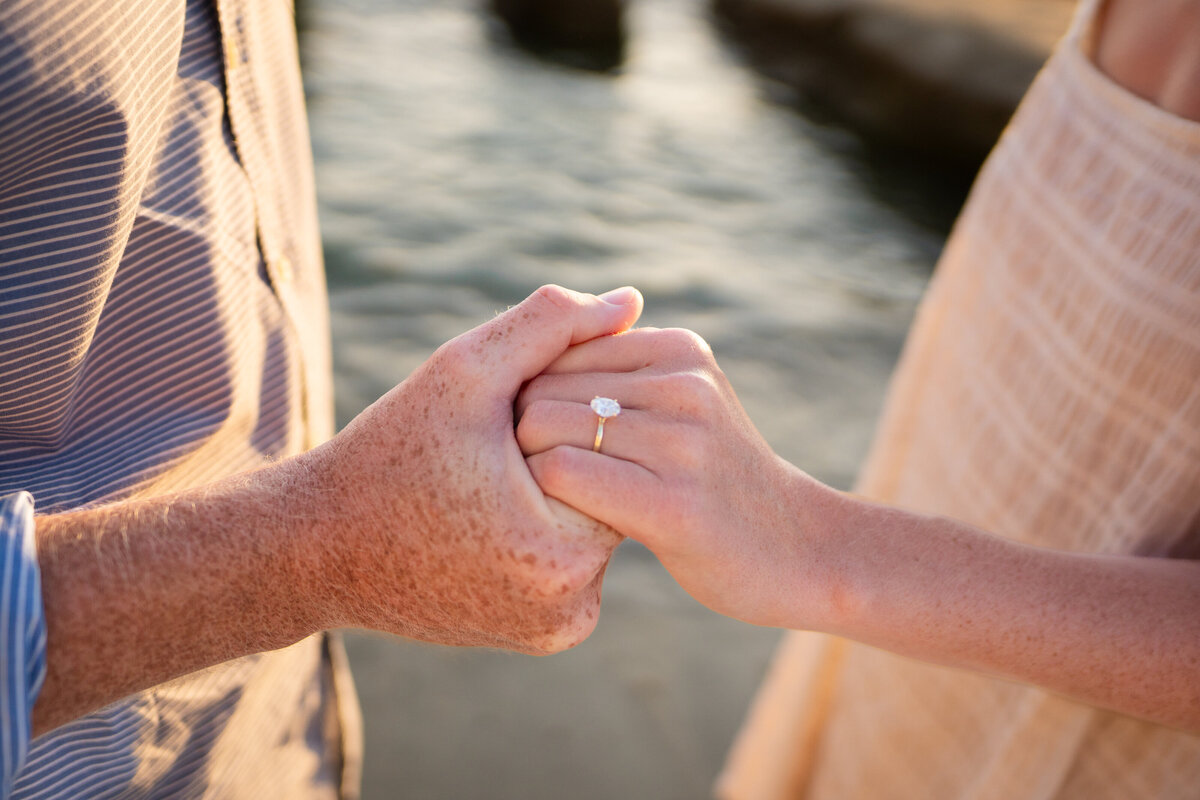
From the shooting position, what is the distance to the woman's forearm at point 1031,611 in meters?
0.93

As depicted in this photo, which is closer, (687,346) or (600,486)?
(600,486)

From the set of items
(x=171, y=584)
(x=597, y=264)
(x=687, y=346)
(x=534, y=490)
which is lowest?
(x=597, y=264)

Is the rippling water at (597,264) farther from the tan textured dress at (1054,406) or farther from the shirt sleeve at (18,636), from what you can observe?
the shirt sleeve at (18,636)

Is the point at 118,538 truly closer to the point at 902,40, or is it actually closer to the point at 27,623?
the point at 27,623

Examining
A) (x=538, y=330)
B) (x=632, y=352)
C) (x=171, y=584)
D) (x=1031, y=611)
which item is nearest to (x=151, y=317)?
(x=171, y=584)

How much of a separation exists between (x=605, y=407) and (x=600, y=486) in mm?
95

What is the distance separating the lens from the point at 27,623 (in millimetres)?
678

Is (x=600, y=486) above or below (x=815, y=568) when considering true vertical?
above

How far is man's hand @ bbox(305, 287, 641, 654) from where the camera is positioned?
2.64 ft

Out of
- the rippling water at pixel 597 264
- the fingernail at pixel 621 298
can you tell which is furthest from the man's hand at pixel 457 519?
the rippling water at pixel 597 264

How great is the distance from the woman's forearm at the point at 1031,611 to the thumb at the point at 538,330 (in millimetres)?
396

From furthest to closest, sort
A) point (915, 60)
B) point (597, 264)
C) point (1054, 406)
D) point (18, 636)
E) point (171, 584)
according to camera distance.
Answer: point (915, 60)
point (597, 264)
point (1054, 406)
point (171, 584)
point (18, 636)

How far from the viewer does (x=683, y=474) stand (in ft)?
2.81

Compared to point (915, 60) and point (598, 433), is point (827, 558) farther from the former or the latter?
point (915, 60)
